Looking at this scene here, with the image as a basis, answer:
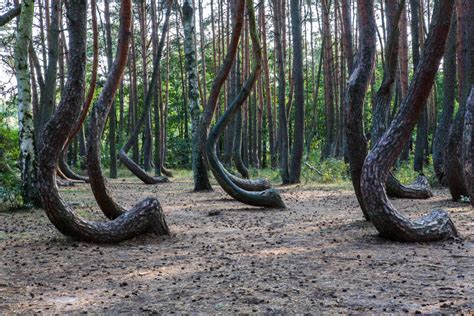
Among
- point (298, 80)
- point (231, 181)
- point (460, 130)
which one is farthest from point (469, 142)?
point (298, 80)

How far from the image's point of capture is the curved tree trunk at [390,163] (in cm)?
579

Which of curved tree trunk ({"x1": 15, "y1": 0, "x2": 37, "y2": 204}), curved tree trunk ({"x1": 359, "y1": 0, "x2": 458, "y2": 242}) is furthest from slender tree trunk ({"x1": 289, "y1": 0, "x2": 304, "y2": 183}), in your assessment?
curved tree trunk ({"x1": 359, "y1": 0, "x2": 458, "y2": 242})

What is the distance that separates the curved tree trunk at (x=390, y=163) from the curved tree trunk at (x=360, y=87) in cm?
81

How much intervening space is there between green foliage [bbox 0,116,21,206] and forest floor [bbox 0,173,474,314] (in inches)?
49.5

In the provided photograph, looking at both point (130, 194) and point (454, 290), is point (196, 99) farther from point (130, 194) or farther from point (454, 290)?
point (454, 290)

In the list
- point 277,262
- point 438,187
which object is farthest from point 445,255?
point 438,187

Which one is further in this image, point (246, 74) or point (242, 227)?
point (246, 74)

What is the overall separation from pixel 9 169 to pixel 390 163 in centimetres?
734

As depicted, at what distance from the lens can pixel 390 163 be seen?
6.01m

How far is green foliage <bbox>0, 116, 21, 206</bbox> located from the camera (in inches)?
361

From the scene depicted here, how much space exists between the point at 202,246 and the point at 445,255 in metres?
2.74

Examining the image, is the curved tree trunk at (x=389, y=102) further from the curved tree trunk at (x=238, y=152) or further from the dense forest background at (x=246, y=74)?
the curved tree trunk at (x=238, y=152)

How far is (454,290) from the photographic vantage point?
394 cm

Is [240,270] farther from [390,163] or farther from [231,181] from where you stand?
[231,181]
